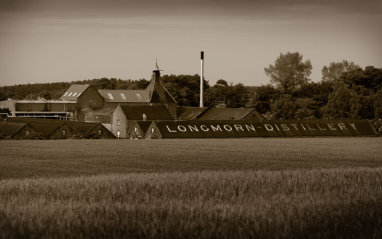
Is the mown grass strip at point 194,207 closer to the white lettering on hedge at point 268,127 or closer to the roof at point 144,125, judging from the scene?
the roof at point 144,125

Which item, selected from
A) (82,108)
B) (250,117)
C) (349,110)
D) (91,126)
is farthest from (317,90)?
(91,126)

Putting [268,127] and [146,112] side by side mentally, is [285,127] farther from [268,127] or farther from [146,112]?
[146,112]

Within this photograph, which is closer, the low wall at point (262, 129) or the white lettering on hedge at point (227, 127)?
the low wall at point (262, 129)

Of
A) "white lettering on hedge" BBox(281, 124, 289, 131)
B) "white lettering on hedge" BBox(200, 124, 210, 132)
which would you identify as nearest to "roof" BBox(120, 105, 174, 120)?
"white lettering on hedge" BBox(200, 124, 210, 132)

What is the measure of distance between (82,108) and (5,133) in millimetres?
53346

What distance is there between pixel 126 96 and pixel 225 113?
120 ft

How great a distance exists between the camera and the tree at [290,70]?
559 ft

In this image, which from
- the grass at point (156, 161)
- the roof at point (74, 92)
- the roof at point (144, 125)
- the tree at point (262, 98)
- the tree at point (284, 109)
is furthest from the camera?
the roof at point (74, 92)

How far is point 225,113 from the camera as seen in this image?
395 feet

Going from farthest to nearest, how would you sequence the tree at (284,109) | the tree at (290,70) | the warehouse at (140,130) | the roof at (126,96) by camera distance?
the tree at (290,70), the roof at (126,96), the tree at (284,109), the warehouse at (140,130)

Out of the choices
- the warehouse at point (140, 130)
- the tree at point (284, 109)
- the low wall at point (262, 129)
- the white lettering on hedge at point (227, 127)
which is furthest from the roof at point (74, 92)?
the white lettering on hedge at point (227, 127)

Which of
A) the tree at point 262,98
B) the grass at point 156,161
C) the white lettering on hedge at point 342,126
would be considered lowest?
the grass at point 156,161

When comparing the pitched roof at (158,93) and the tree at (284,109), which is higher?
the pitched roof at (158,93)

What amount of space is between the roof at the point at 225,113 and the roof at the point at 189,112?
2630 millimetres
